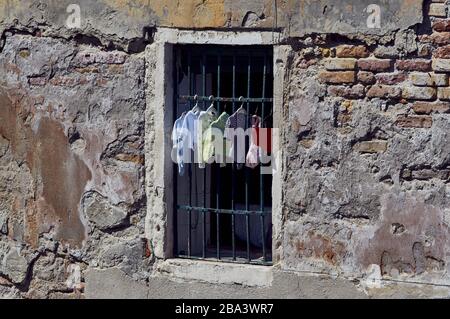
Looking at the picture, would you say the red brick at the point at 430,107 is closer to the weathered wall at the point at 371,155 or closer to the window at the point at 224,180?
the weathered wall at the point at 371,155

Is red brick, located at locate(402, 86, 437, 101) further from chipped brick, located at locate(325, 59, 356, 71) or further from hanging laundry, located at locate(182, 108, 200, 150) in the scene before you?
hanging laundry, located at locate(182, 108, 200, 150)

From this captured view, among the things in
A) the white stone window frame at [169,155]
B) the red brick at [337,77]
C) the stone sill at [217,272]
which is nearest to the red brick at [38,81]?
the white stone window frame at [169,155]

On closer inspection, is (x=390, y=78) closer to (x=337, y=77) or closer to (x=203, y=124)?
(x=337, y=77)

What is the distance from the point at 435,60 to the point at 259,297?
173 centimetres

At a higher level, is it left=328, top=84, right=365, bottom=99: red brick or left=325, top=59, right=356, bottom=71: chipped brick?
left=325, top=59, right=356, bottom=71: chipped brick

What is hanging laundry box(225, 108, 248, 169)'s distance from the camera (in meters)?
7.46

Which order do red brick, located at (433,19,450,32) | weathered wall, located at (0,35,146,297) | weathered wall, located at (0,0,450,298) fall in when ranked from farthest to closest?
weathered wall, located at (0,35,146,297) < weathered wall, located at (0,0,450,298) < red brick, located at (433,19,450,32)

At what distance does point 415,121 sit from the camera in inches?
274

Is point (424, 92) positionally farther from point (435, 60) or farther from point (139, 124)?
point (139, 124)

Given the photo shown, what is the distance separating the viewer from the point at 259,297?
7434mm

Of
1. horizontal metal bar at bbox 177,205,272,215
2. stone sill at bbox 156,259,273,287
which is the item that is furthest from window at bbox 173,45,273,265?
stone sill at bbox 156,259,273,287

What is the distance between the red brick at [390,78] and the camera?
6.97 m

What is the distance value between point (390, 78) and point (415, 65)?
157mm

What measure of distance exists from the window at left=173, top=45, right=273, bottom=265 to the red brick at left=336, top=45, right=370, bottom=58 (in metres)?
0.47
